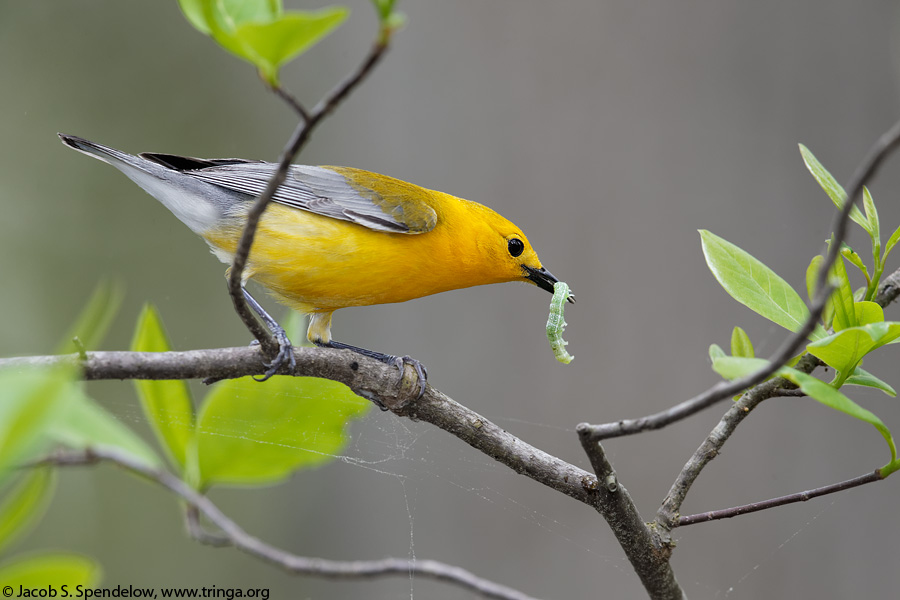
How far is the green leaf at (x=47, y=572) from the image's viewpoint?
2.60ft

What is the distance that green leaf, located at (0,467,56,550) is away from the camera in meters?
0.79

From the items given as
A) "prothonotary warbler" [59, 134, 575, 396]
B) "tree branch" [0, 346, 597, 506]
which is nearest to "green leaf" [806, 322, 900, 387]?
"tree branch" [0, 346, 597, 506]

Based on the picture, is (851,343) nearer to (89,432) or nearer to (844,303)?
(844,303)

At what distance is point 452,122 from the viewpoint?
4020mm

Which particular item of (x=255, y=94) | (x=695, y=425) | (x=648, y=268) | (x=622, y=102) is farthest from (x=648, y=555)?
(x=255, y=94)

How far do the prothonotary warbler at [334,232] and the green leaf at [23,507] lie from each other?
1.42 m

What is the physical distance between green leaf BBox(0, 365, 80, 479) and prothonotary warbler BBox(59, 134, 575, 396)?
170 centimetres

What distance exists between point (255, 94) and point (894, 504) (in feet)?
16.7

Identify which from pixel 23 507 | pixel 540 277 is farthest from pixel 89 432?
pixel 540 277

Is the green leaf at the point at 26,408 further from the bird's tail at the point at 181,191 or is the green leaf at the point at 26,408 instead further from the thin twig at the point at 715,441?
the bird's tail at the point at 181,191

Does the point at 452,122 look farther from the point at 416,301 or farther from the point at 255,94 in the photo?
the point at 255,94

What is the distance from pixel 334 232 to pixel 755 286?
158cm

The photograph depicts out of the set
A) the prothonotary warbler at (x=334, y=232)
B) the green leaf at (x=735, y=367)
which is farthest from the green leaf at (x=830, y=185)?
the prothonotary warbler at (x=334, y=232)

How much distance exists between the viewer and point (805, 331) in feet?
2.58
